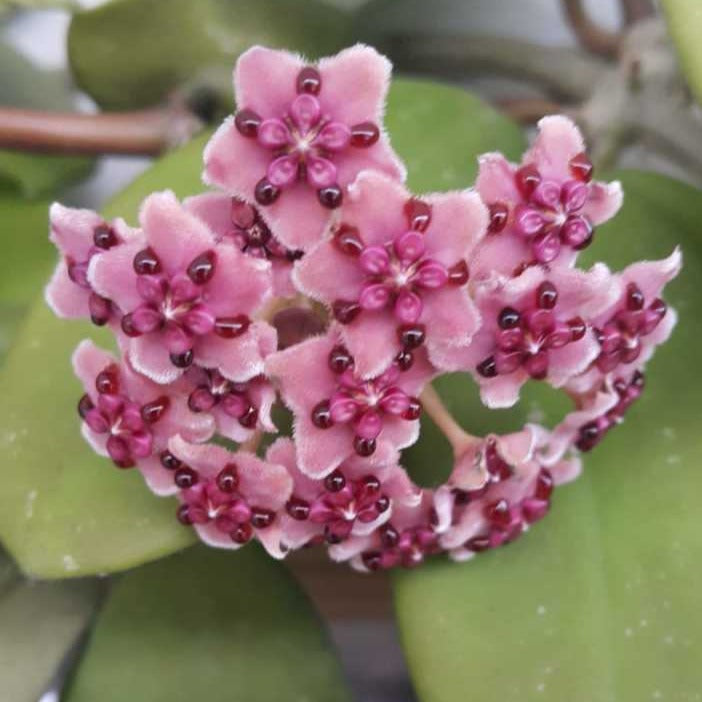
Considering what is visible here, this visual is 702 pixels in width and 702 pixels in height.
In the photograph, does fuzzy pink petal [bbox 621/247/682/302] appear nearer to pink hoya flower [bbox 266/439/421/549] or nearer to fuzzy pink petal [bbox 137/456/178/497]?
pink hoya flower [bbox 266/439/421/549]

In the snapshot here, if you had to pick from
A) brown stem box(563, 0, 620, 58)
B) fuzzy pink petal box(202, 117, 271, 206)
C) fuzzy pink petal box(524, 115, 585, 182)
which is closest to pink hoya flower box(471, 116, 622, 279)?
fuzzy pink petal box(524, 115, 585, 182)

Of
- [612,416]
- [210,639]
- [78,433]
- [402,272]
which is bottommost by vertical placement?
[210,639]

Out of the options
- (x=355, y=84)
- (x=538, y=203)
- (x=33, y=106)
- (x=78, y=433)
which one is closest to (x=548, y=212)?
(x=538, y=203)

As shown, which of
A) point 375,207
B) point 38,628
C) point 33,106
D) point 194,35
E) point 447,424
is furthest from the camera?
point 33,106

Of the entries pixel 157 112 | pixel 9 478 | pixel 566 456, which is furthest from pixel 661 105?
pixel 9 478

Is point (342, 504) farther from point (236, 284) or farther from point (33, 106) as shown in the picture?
point (33, 106)

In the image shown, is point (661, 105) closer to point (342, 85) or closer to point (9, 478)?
point (342, 85)
